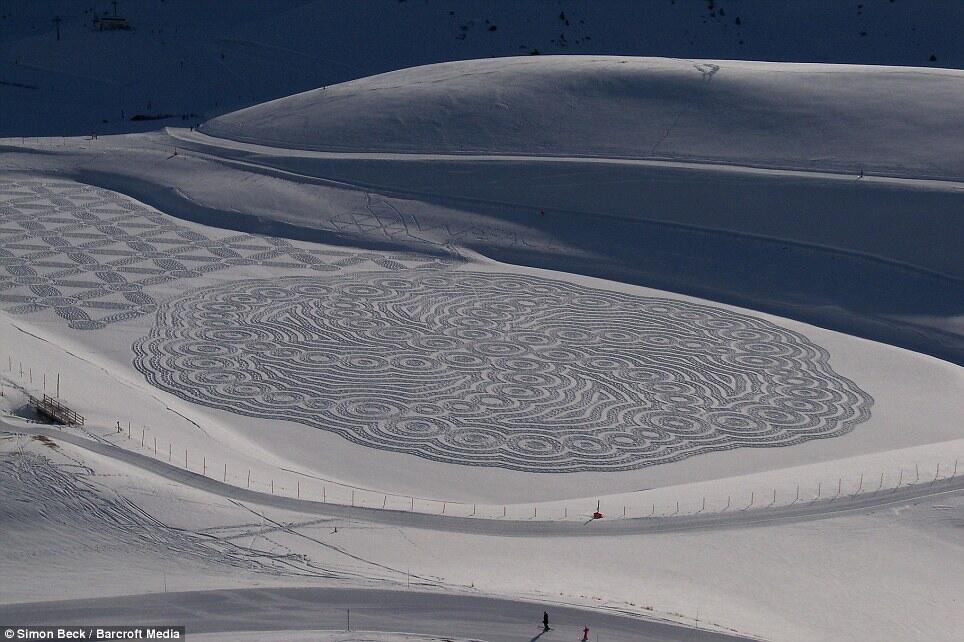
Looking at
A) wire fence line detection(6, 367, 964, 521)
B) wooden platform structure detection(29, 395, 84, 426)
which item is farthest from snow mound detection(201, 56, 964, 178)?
wooden platform structure detection(29, 395, 84, 426)

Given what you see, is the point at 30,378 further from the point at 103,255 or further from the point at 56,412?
the point at 103,255

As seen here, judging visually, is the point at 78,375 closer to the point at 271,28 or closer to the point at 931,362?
the point at 931,362

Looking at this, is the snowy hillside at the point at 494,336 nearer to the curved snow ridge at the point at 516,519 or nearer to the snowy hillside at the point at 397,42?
the curved snow ridge at the point at 516,519

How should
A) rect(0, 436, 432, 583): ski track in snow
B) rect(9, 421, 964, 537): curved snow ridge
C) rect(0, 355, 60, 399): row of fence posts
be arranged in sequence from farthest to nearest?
1. rect(0, 355, 60, 399): row of fence posts
2. rect(9, 421, 964, 537): curved snow ridge
3. rect(0, 436, 432, 583): ski track in snow

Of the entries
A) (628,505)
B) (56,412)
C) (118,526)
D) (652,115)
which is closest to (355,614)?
(118,526)

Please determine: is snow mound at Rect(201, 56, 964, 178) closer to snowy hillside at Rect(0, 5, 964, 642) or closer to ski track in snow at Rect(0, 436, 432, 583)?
snowy hillside at Rect(0, 5, 964, 642)

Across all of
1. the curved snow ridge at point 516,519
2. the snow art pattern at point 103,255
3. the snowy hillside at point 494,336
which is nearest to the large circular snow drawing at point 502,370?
the snowy hillside at point 494,336
